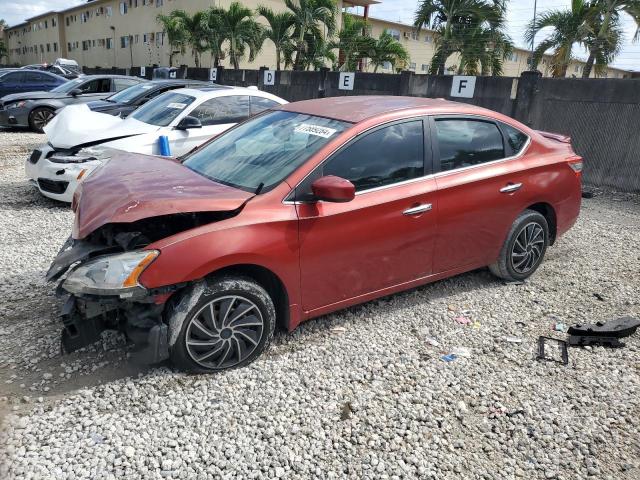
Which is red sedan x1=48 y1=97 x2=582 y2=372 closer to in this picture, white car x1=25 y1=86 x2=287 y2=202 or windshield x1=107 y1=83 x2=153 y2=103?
white car x1=25 y1=86 x2=287 y2=202

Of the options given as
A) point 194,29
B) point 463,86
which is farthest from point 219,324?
point 194,29

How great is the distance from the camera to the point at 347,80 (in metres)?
13.9

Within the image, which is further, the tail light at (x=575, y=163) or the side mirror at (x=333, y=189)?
the tail light at (x=575, y=163)

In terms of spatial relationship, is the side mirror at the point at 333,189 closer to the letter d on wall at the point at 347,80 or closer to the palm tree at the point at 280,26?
the letter d on wall at the point at 347,80

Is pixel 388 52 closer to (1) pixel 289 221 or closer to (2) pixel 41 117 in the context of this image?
(2) pixel 41 117

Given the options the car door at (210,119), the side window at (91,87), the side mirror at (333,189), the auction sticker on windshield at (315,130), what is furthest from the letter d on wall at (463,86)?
the side window at (91,87)

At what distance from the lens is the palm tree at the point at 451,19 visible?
17.8 meters

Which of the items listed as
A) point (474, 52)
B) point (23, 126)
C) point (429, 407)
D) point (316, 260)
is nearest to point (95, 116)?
point (316, 260)

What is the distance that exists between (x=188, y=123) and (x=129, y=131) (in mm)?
843

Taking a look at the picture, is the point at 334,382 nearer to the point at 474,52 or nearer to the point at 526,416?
the point at 526,416

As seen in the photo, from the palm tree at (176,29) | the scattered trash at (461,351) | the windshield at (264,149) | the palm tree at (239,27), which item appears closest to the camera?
the windshield at (264,149)

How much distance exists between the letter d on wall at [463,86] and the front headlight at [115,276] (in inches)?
370

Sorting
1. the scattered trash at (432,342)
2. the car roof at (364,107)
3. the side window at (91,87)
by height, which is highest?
the car roof at (364,107)

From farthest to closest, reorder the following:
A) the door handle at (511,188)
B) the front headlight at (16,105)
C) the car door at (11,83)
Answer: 1. the car door at (11,83)
2. the front headlight at (16,105)
3. the door handle at (511,188)
